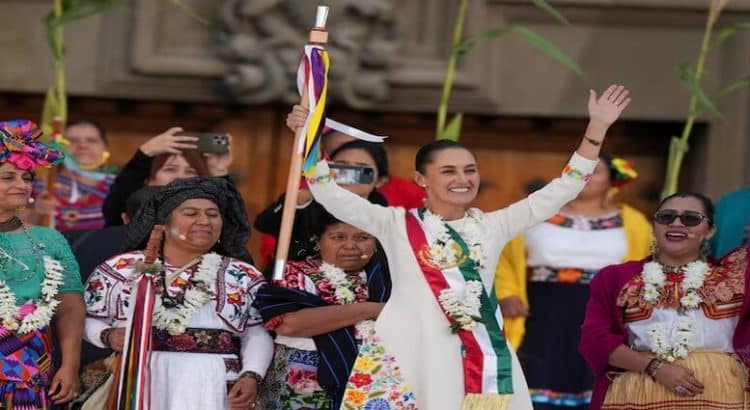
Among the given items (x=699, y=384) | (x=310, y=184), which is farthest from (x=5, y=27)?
(x=699, y=384)

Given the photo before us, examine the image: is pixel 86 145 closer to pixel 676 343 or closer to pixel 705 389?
pixel 676 343

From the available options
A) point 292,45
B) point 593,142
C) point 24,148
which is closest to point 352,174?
point 593,142

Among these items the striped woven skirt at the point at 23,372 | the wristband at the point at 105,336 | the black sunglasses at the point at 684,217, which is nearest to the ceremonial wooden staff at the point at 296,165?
the wristband at the point at 105,336

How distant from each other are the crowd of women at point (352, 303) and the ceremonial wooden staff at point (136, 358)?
0.15 ft

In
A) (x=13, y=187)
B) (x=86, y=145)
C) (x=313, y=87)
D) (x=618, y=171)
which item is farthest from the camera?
(x=86, y=145)

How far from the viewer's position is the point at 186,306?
23.4 feet

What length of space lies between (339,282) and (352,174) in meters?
0.63

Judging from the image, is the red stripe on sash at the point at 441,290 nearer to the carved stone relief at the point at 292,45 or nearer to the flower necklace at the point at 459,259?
the flower necklace at the point at 459,259

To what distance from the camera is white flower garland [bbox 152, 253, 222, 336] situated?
23.3ft

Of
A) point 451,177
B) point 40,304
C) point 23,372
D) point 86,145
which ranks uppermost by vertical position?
point 86,145

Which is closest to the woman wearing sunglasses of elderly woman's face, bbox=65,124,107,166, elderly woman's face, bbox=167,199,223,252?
elderly woman's face, bbox=167,199,223,252

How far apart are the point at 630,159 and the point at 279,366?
443 cm

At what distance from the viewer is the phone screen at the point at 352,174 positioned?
Answer: 7.84m

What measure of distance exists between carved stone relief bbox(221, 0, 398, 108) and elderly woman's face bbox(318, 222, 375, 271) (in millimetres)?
3212
